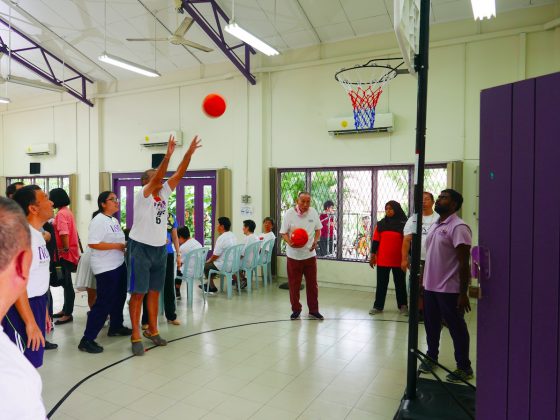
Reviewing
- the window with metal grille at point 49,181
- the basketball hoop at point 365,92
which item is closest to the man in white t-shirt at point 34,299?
the basketball hoop at point 365,92

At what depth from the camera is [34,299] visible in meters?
2.23

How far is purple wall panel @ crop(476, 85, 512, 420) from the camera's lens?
6.27 ft

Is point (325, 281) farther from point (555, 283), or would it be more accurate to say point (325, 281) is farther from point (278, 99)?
point (555, 283)

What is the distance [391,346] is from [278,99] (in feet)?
16.1

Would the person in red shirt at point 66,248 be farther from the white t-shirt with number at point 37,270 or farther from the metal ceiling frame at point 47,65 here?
the metal ceiling frame at point 47,65

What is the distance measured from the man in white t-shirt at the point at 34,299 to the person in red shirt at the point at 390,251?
3.79m

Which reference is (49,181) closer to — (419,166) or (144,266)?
(144,266)

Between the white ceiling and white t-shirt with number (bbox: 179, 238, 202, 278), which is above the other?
the white ceiling

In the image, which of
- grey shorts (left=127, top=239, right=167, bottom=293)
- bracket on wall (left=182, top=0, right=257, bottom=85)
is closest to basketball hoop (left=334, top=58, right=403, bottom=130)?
bracket on wall (left=182, top=0, right=257, bottom=85)

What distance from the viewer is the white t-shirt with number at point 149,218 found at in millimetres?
3555

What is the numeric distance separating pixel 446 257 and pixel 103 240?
2958 mm

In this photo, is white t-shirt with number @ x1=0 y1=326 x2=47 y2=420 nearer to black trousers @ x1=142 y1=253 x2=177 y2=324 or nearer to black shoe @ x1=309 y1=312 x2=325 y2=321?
black trousers @ x1=142 y1=253 x2=177 y2=324

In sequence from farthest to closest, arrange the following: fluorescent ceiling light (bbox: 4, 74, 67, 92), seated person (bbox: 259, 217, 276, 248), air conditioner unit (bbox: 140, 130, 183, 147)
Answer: air conditioner unit (bbox: 140, 130, 183, 147) < fluorescent ceiling light (bbox: 4, 74, 67, 92) < seated person (bbox: 259, 217, 276, 248)

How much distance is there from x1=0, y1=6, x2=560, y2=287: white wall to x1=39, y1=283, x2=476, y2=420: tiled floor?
254cm
